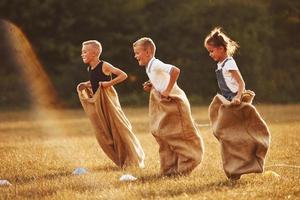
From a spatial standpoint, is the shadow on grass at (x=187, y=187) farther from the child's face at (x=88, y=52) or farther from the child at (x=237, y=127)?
the child's face at (x=88, y=52)

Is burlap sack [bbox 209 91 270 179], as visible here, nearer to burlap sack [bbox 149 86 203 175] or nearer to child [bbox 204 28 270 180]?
child [bbox 204 28 270 180]

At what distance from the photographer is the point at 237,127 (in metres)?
7.47

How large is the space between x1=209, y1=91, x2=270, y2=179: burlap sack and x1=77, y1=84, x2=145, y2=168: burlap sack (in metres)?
1.87

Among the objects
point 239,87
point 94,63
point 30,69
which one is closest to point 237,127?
point 239,87

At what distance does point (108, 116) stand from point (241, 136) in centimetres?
241

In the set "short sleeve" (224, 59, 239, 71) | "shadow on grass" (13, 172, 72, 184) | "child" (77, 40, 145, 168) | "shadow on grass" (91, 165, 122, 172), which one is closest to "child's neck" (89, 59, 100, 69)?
"child" (77, 40, 145, 168)

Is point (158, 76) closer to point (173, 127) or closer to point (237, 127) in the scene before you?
point (173, 127)

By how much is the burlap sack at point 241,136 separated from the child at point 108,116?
1890 millimetres

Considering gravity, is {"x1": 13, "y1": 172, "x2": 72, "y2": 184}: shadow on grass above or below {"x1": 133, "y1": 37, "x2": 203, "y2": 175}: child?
below

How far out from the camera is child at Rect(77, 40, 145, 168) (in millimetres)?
9062

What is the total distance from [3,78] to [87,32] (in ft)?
16.2

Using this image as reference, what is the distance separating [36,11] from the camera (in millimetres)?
32219

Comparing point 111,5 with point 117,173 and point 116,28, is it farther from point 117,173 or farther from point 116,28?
point 117,173

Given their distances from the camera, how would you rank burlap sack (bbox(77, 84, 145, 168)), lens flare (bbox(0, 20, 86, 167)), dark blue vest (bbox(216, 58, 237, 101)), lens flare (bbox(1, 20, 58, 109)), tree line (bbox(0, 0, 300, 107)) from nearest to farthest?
dark blue vest (bbox(216, 58, 237, 101)) → burlap sack (bbox(77, 84, 145, 168)) → lens flare (bbox(0, 20, 86, 167)) → lens flare (bbox(1, 20, 58, 109)) → tree line (bbox(0, 0, 300, 107))
